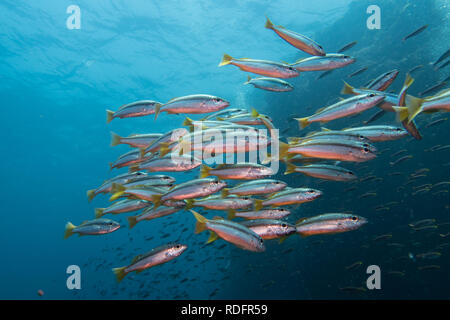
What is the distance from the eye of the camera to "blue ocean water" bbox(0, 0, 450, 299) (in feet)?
48.0

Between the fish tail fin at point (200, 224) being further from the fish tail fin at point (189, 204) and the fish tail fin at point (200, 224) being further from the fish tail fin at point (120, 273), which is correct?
the fish tail fin at point (120, 273)

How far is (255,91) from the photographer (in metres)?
24.6

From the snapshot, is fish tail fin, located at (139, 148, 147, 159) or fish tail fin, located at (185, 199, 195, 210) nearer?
fish tail fin, located at (185, 199, 195, 210)

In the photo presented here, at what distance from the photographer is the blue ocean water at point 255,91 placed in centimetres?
1464

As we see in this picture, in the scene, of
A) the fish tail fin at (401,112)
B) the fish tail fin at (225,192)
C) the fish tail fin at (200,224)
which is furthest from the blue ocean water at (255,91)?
the fish tail fin at (200,224)

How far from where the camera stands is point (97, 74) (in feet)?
75.1

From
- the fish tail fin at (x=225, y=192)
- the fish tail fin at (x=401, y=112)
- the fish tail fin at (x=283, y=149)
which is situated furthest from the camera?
the fish tail fin at (x=225, y=192)

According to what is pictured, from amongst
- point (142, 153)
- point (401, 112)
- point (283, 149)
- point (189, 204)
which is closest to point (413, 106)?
point (401, 112)

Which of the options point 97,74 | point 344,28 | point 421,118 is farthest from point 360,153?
point 97,74

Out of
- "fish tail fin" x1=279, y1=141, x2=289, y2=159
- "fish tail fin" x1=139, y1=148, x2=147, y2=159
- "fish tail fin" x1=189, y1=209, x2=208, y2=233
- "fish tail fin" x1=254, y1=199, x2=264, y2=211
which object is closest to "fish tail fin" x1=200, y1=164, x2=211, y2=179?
"fish tail fin" x1=189, y1=209, x2=208, y2=233

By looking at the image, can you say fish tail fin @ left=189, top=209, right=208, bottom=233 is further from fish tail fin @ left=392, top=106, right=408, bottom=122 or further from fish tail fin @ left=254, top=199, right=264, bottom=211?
fish tail fin @ left=392, top=106, right=408, bottom=122

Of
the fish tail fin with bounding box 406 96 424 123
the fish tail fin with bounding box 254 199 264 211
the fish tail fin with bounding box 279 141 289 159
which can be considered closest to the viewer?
the fish tail fin with bounding box 406 96 424 123
